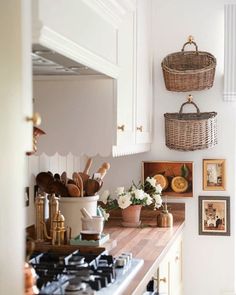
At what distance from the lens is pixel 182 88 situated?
3830 mm

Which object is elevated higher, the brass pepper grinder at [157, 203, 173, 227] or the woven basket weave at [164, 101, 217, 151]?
the woven basket weave at [164, 101, 217, 151]

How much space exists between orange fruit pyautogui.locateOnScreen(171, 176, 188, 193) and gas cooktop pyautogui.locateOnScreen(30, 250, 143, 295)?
1.33 meters

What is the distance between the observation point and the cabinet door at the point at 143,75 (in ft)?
11.5

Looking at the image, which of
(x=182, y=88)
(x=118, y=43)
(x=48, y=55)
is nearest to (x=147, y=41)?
(x=182, y=88)

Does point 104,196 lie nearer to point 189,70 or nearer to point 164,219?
point 164,219

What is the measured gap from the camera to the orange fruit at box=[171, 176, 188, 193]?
154 inches

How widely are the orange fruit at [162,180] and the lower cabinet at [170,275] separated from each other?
14.7 inches

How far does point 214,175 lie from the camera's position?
3906 mm

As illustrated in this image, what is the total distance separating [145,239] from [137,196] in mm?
401

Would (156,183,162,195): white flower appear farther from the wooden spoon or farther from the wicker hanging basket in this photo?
the wooden spoon

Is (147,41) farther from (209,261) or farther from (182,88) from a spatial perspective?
(209,261)

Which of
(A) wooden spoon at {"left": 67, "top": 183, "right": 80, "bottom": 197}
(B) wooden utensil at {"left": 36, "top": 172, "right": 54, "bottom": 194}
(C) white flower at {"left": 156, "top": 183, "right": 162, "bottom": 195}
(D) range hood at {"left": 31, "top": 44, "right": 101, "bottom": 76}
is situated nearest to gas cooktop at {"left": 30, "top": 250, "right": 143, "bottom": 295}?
(A) wooden spoon at {"left": 67, "top": 183, "right": 80, "bottom": 197}

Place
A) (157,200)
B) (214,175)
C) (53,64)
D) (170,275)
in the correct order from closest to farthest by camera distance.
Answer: (53,64), (170,275), (157,200), (214,175)

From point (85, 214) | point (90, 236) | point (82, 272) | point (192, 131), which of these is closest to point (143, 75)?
point (192, 131)
